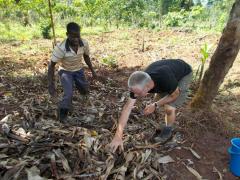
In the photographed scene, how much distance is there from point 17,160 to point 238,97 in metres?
5.20

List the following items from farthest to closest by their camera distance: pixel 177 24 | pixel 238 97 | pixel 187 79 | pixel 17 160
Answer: pixel 177 24
pixel 238 97
pixel 187 79
pixel 17 160

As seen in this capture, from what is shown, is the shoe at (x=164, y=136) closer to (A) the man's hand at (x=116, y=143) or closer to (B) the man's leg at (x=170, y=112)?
(B) the man's leg at (x=170, y=112)

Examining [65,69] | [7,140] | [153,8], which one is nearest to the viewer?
[7,140]

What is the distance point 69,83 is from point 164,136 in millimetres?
1662

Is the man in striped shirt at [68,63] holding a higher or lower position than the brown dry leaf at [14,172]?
higher

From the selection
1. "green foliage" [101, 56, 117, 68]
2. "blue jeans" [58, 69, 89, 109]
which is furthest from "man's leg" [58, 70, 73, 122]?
"green foliage" [101, 56, 117, 68]

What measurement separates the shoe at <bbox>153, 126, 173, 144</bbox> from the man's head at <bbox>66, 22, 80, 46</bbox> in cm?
187

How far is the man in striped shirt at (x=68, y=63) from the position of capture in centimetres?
436

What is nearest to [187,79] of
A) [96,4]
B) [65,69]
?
[65,69]

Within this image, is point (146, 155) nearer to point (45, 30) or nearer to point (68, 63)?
point (68, 63)

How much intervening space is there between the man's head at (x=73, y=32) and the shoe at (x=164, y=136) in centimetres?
187

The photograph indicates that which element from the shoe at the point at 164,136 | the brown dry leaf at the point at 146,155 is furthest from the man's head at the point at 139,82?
the shoe at the point at 164,136

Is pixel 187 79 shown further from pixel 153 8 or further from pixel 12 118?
pixel 153 8

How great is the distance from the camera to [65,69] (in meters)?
4.62
